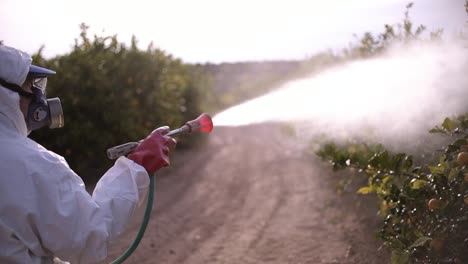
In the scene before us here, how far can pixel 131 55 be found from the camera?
36.3 feet

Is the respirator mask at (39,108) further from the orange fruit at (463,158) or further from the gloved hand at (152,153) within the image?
the orange fruit at (463,158)

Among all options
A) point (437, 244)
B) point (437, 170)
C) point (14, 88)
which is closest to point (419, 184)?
point (437, 170)

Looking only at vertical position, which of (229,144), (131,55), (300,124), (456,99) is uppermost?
(131,55)

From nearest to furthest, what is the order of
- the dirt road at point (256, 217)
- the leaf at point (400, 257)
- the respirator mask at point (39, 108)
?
the respirator mask at point (39, 108) < the leaf at point (400, 257) < the dirt road at point (256, 217)

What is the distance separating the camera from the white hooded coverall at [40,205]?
2.45 meters

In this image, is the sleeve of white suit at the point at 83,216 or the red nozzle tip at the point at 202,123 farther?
the red nozzle tip at the point at 202,123

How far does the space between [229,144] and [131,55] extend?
15.6ft

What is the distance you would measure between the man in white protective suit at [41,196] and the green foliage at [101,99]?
21.0 feet

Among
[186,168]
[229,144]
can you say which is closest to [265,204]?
[186,168]

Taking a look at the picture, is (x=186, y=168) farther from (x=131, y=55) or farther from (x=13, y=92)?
(x=13, y=92)

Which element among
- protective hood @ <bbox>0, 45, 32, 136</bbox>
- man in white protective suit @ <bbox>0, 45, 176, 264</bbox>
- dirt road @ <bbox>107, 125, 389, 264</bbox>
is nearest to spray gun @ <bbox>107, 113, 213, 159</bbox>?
man in white protective suit @ <bbox>0, 45, 176, 264</bbox>

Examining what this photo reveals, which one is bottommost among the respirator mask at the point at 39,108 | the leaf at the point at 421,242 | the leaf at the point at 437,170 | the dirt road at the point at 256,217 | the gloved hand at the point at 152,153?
the dirt road at the point at 256,217

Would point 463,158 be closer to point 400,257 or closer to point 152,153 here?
point 400,257

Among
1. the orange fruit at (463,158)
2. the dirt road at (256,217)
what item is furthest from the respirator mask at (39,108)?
the dirt road at (256,217)
